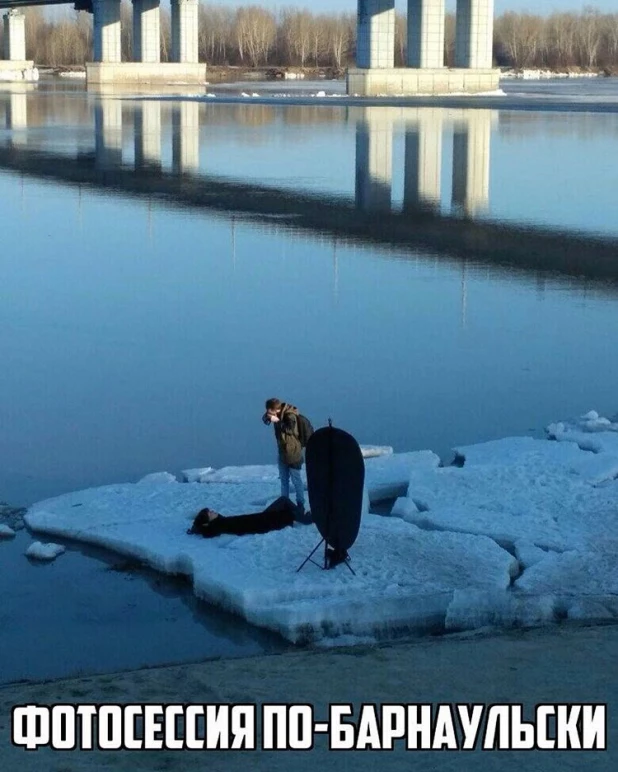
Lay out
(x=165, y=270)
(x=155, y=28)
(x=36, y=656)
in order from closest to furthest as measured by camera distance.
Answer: (x=36, y=656)
(x=165, y=270)
(x=155, y=28)

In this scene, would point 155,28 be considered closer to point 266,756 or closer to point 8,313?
point 8,313

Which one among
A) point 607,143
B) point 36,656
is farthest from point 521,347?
point 607,143

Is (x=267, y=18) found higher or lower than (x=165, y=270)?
higher

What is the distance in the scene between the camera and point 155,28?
123938 millimetres

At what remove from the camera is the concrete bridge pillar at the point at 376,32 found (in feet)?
306

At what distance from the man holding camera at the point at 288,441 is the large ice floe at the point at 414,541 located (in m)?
0.47

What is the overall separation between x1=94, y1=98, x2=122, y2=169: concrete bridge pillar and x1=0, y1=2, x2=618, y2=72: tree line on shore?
332ft

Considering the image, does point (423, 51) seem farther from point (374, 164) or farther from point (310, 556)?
point (310, 556)

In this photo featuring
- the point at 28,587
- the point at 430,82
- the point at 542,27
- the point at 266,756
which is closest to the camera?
the point at 266,756

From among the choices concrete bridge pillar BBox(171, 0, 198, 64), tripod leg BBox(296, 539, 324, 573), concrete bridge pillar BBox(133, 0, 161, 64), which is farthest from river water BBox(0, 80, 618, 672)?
concrete bridge pillar BBox(133, 0, 161, 64)

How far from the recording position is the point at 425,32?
94562 millimetres

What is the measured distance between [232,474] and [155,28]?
11685 cm

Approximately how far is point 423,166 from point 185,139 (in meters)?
13.3

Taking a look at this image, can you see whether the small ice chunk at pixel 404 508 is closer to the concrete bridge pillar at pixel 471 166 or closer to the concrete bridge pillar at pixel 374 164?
the concrete bridge pillar at pixel 471 166
